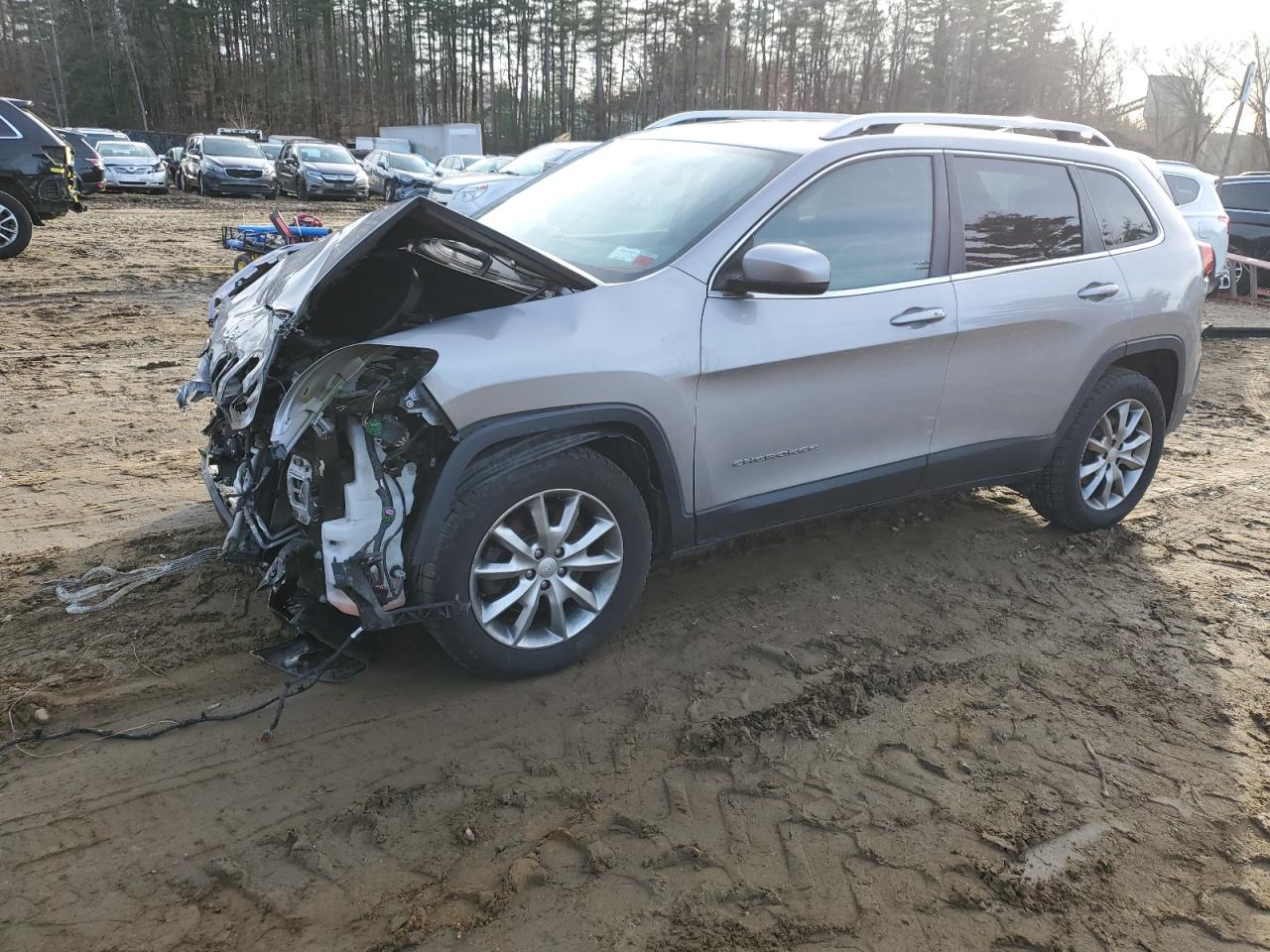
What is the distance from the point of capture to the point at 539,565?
130 inches

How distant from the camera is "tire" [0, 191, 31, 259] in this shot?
1172 centimetres

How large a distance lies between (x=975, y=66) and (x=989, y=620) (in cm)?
6080

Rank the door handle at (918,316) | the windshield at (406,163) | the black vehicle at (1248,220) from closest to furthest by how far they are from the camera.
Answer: the door handle at (918,316), the black vehicle at (1248,220), the windshield at (406,163)

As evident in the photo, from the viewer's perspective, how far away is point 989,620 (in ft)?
13.6

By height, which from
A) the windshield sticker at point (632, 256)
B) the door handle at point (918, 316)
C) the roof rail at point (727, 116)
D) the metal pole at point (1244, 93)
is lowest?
the door handle at point (918, 316)

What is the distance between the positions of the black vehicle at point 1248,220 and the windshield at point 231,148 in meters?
22.9

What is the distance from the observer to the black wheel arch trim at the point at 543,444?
120 inches

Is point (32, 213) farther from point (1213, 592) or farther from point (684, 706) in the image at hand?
point (1213, 592)

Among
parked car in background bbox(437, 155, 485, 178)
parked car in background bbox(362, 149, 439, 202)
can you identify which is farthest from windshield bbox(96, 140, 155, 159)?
parked car in background bbox(437, 155, 485, 178)

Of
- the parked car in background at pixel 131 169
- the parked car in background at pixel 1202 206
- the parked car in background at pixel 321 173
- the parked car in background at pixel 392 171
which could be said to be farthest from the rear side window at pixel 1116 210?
the parked car in background at pixel 131 169

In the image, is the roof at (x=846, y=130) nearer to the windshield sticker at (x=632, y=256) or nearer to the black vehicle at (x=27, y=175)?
the windshield sticker at (x=632, y=256)

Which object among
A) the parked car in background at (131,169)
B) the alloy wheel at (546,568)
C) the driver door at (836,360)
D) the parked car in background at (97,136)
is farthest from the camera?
the parked car in background at (97,136)

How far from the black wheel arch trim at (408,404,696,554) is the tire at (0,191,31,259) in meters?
11.5

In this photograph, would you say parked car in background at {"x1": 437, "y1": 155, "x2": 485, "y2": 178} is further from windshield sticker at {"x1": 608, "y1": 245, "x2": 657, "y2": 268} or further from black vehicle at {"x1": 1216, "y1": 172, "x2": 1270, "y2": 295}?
windshield sticker at {"x1": 608, "y1": 245, "x2": 657, "y2": 268}
